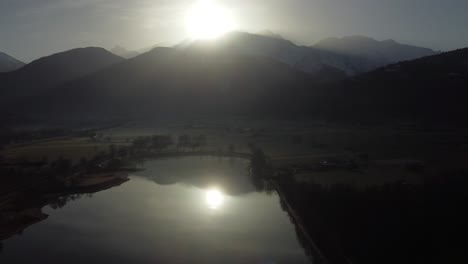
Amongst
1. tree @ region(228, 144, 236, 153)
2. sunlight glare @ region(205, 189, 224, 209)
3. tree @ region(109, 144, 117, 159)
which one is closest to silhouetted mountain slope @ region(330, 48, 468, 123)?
tree @ region(228, 144, 236, 153)

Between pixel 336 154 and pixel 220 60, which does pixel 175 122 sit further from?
pixel 336 154

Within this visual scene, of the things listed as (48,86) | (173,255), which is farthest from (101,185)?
(48,86)

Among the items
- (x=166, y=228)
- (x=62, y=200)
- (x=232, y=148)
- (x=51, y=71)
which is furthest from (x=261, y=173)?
(x=51, y=71)

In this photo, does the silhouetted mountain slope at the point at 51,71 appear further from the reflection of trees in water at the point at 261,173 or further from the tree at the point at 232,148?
the reflection of trees in water at the point at 261,173

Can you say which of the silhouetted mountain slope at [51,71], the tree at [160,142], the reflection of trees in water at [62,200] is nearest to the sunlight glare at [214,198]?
the reflection of trees in water at [62,200]

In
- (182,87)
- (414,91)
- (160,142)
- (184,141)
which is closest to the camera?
(160,142)

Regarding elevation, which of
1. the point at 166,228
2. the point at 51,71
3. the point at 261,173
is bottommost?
the point at 166,228

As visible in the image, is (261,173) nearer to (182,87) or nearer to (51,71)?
(182,87)
